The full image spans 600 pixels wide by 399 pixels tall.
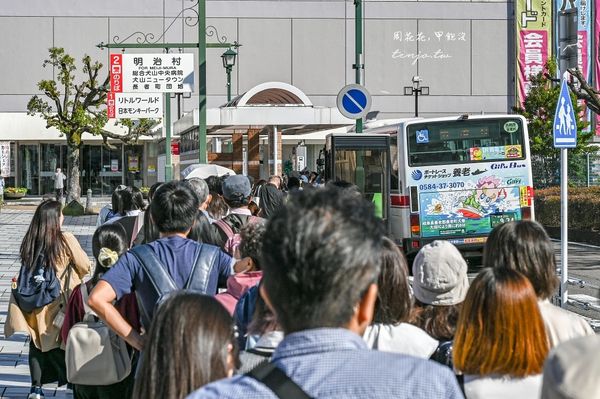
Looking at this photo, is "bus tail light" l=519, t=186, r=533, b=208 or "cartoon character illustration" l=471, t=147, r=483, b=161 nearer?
"bus tail light" l=519, t=186, r=533, b=208

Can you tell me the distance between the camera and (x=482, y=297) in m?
3.59

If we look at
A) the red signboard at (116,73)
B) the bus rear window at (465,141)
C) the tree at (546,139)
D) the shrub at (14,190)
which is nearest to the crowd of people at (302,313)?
the bus rear window at (465,141)

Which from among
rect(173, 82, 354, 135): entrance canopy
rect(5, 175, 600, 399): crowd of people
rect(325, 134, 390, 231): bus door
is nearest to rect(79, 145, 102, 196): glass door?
rect(173, 82, 354, 135): entrance canopy

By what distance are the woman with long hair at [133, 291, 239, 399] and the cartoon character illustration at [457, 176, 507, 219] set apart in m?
13.9

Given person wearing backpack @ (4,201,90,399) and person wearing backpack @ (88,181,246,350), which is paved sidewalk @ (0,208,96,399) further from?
person wearing backpack @ (88,181,246,350)

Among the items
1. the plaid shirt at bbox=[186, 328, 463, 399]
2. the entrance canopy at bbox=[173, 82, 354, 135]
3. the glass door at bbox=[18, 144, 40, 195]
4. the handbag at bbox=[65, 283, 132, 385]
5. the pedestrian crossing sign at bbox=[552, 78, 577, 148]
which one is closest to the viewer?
the plaid shirt at bbox=[186, 328, 463, 399]

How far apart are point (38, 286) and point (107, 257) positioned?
135cm

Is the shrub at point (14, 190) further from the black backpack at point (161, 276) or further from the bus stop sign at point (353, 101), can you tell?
the black backpack at point (161, 276)

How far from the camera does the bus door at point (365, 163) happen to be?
18234mm

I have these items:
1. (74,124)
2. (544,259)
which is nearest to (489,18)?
(74,124)

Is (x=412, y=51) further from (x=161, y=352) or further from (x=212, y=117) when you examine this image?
(x=161, y=352)

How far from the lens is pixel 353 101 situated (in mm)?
17422

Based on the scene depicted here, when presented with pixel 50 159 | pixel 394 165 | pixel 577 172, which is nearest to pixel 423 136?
pixel 394 165

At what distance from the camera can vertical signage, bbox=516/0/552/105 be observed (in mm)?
48094
